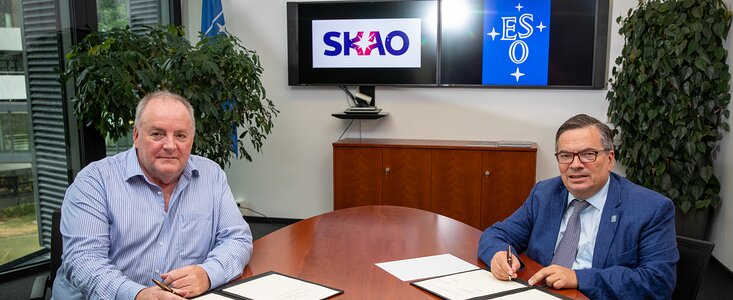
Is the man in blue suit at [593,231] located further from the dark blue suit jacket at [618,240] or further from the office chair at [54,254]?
the office chair at [54,254]

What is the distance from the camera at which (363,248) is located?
203cm

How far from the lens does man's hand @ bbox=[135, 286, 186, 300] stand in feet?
4.83

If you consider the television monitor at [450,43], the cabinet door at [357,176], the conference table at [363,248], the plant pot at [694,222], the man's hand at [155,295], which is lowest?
the plant pot at [694,222]

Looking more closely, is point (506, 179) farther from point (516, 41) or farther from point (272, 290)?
point (272, 290)

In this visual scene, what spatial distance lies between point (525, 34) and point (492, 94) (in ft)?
1.82

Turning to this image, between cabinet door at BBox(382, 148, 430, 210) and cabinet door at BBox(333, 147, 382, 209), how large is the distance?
65mm

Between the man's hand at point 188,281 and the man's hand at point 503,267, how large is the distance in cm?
84

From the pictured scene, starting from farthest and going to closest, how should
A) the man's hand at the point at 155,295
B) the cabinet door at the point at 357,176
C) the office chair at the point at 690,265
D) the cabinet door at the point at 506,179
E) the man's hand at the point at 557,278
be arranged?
the cabinet door at the point at 357,176 → the cabinet door at the point at 506,179 → the office chair at the point at 690,265 → the man's hand at the point at 557,278 → the man's hand at the point at 155,295

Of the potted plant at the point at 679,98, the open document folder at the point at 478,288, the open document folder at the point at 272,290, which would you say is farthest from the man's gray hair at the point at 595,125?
the potted plant at the point at 679,98

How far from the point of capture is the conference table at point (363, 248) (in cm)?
165

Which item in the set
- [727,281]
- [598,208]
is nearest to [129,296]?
[598,208]

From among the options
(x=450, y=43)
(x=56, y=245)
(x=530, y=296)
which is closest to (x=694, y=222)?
(x=450, y=43)

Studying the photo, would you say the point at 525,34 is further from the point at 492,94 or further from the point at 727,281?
the point at 727,281

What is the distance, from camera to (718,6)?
3.77 metres
